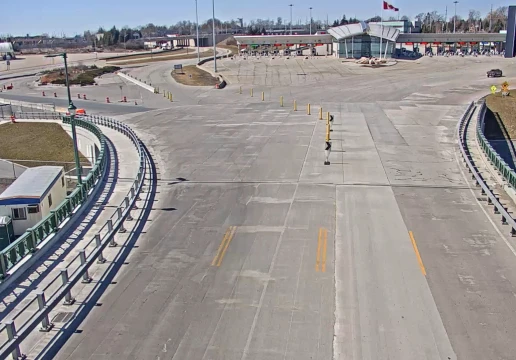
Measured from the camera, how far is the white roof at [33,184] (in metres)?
21.8

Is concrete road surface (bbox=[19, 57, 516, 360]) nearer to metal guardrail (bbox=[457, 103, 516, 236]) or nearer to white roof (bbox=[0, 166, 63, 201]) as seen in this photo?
metal guardrail (bbox=[457, 103, 516, 236])

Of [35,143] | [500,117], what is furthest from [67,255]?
[500,117]

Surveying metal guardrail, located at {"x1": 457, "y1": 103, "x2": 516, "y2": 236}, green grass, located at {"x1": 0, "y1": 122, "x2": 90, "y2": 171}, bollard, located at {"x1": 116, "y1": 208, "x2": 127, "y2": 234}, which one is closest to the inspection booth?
bollard, located at {"x1": 116, "y1": 208, "x2": 127, "y2": 234}

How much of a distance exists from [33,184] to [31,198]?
1956 millimetres

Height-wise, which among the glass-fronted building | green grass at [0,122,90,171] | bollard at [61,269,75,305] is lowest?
green grass at [0,122,90,171]

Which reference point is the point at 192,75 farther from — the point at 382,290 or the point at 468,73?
the point at 382,290

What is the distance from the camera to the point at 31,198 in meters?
21.5

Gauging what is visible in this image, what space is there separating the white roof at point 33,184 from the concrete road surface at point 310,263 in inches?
199

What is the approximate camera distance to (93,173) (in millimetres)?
21891

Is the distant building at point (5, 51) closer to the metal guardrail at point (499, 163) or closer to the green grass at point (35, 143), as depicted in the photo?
the green grass at point (35, 143)

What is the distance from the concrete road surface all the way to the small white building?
4943mm

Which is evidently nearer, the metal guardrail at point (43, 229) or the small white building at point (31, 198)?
the metal guardrail at point (43, 229)

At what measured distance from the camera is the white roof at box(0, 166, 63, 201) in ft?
71.5

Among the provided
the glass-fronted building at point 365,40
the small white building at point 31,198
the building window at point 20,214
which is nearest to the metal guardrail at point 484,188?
the small white building at point 31,198
